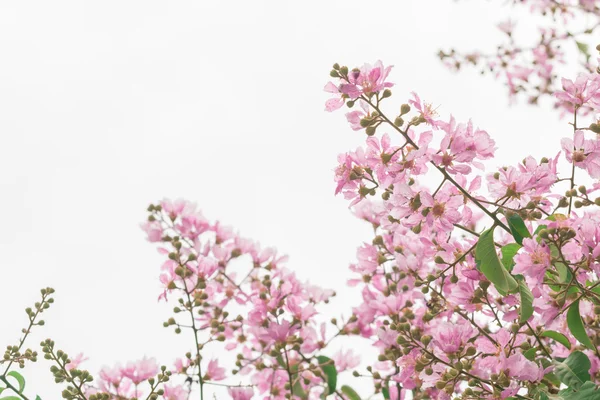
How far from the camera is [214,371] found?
2818 millimetres

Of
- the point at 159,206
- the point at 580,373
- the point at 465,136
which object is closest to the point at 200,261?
the point at 159,206

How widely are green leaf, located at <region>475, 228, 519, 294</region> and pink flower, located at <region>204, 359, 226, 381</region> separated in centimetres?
161

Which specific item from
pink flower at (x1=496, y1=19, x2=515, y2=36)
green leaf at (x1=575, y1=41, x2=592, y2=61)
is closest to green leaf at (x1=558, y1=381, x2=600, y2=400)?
green leaf at (x1=575, y1=41, x2=592, y2=61)

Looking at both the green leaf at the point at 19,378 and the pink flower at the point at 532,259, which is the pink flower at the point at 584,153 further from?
the green leaf at the point at 19,378

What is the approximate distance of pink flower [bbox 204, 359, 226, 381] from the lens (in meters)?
2.80

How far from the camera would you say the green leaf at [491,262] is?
5.19 feet

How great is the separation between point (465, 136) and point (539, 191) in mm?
277

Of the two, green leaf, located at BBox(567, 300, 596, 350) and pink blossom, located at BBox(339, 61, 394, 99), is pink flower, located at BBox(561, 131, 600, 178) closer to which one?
green leaf, located at BBox(567, 300, 596, 350)

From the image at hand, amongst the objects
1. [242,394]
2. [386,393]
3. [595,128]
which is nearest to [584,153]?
[595,128]

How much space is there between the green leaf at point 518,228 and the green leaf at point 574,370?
38 cm

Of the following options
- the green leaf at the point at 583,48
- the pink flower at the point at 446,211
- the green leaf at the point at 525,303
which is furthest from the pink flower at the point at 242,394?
the green leaf at the point at 583,48

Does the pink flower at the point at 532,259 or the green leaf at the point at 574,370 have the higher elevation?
the pink flower at the point at 532,259

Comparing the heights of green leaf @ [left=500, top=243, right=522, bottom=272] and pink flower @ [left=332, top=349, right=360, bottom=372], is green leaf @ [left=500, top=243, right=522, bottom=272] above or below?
below

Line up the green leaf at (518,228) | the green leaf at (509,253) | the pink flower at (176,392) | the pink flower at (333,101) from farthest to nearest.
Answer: the pink flower at (176,392) → the pink flower at (333,101) → the green leaf at (509,253) → the green leaf at (518,228)
